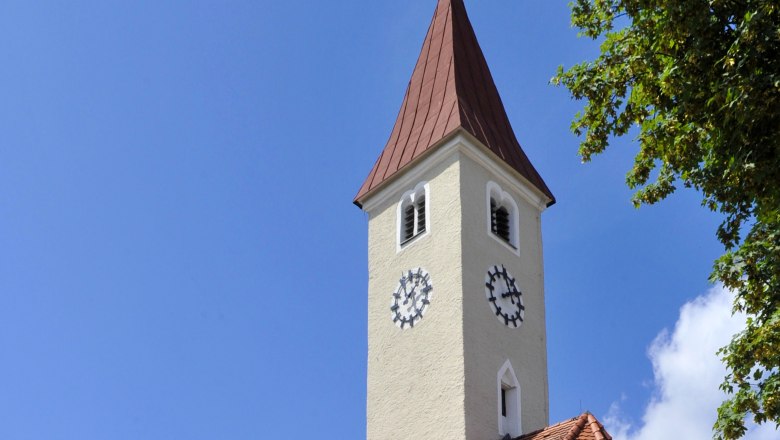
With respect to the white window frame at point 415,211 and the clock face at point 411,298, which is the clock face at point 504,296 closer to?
the clock face at point 411,298

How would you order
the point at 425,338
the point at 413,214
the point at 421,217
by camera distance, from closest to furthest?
the point at 425,338 → the point at 421,217 → the point at 413,214

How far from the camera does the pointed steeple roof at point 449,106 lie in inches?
893

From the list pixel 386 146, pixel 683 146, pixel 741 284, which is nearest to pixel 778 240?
pixel 741 284

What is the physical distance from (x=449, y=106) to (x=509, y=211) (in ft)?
8.53

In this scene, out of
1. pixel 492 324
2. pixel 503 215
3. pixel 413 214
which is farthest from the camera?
pixel 503 215

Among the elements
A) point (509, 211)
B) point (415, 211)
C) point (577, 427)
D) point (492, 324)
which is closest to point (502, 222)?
point (509, 211)

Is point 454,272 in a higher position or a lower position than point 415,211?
lower

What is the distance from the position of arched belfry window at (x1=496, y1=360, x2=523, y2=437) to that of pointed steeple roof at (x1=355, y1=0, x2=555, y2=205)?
4868 millimetres

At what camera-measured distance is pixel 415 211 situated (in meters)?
22.4

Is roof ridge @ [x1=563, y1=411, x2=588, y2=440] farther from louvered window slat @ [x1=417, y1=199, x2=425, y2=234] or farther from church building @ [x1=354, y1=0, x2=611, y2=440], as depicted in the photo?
louvered window slat @ [x1=417, y1=199, x2=425, y2=234]

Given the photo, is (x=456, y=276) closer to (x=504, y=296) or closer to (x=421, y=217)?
(x=504, y=296)

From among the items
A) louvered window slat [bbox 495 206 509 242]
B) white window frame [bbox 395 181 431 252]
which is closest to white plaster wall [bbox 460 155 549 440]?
louvered window slat [bbox 495 206 509 242]

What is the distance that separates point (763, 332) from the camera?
37.6ft

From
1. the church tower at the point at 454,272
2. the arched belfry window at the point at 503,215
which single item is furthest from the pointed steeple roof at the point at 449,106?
the arched belfry window at the point at 503,215
